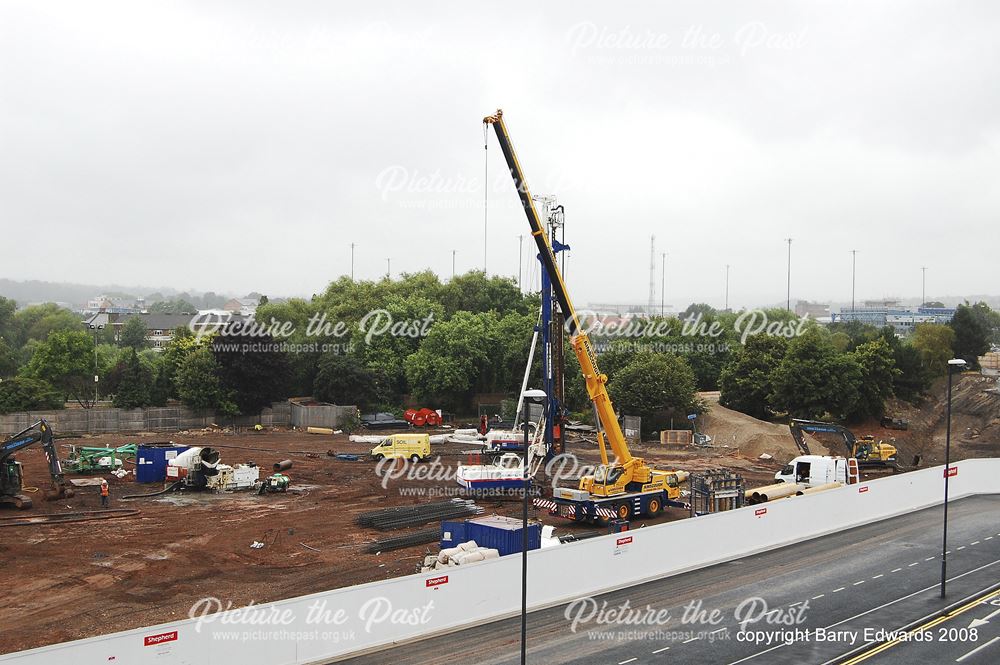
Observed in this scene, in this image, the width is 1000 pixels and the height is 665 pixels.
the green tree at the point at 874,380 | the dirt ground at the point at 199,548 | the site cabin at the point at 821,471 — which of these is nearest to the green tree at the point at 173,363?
the dirt ground at the point at 199,548

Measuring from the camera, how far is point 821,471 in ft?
129

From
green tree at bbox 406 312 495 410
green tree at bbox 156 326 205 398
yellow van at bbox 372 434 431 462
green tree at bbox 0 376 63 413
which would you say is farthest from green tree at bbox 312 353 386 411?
green tree at bbox 0 376 63 413

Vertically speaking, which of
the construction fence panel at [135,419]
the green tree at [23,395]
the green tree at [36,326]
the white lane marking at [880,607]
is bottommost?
the white lane marking at [880,607]

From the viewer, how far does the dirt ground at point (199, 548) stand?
22.8 metres

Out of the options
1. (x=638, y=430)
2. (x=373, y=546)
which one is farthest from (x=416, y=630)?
(x=638, y=430)

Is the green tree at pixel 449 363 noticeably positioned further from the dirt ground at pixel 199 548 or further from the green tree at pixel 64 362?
the green tree at pixel 64 362

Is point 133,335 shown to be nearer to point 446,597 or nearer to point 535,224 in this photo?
point 535,224

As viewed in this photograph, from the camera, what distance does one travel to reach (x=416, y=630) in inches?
824

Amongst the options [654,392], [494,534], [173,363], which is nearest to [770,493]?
[494,534]

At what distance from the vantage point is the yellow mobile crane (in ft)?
106

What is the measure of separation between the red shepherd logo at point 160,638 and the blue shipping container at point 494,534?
1122cm

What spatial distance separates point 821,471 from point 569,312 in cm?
1588

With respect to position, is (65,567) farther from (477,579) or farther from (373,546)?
(477,579)

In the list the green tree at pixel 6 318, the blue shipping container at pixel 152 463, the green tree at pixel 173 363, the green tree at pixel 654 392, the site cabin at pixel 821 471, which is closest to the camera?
the site cabin at pixel 821 471
